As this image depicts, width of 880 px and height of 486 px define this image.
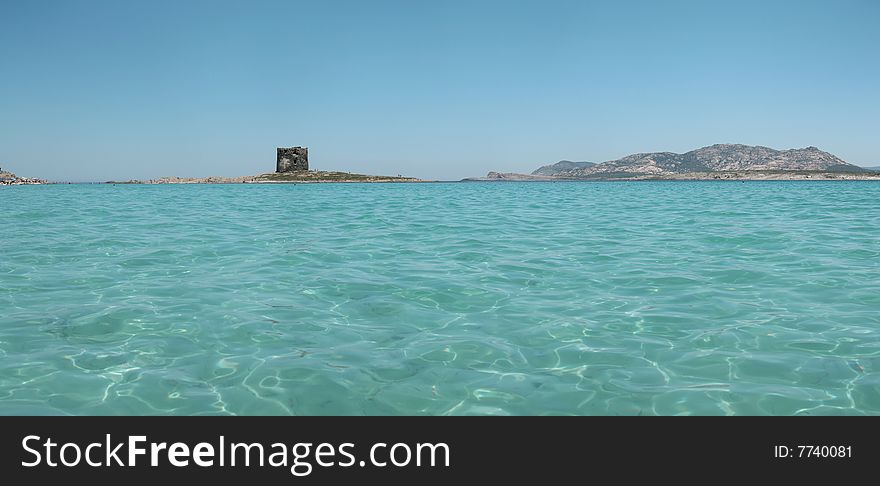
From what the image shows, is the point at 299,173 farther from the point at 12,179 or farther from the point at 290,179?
the point at 12,179

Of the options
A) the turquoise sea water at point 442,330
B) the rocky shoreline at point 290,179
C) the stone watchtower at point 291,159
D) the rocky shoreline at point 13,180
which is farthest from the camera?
the stone watchtower at point 291,159

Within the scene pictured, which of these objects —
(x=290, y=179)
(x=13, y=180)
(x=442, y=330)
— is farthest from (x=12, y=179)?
(x=442, y=330)

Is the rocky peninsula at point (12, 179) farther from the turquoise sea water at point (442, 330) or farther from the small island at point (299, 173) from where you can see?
the turquoise sea water at point (442, 330)

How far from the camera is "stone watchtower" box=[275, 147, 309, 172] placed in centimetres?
17762

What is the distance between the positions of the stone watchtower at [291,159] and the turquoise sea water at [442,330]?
166035mm

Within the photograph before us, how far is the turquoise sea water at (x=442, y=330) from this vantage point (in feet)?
20.2

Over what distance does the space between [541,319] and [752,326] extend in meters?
3.11

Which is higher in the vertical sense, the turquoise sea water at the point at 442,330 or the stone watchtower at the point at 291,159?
the stone watchtower at the point at 291,159

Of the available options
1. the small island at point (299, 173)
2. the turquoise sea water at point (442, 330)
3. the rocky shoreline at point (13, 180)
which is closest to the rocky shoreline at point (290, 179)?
the small island at point (299, 173)

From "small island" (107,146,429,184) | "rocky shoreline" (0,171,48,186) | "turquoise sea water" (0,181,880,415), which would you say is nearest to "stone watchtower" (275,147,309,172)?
"small island" (107,146,429,184)

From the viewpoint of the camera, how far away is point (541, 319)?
9.09 metres

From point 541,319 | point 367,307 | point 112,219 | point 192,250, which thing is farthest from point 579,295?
point 112,219

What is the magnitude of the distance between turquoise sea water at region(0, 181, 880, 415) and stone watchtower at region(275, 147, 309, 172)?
166m

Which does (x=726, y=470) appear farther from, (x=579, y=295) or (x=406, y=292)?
(x=406, y=292)
